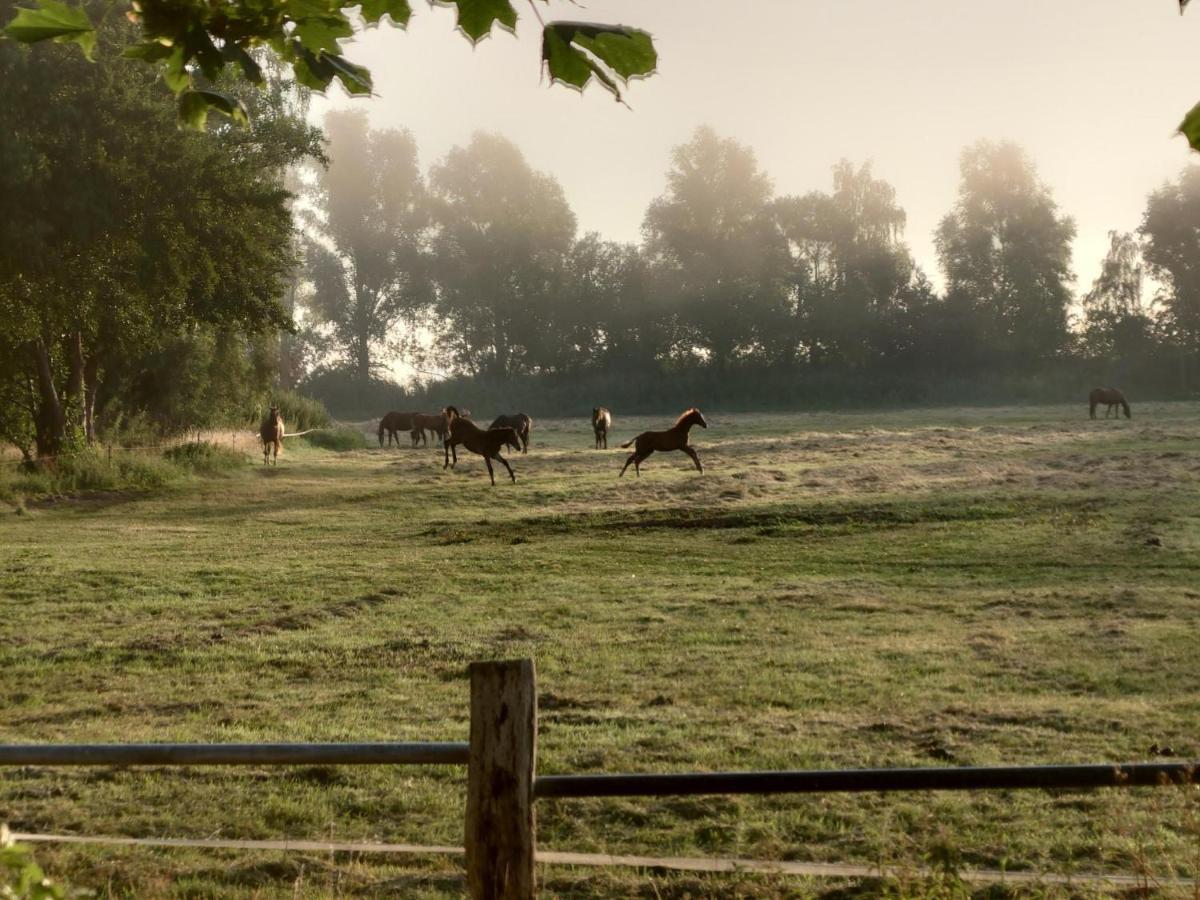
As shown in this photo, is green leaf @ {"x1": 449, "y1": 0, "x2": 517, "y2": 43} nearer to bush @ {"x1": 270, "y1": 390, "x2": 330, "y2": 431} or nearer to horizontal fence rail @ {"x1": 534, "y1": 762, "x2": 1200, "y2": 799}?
horizontal fence rail @ {"x1": 534, "y1": 762, "x2": 1200, "y2": 799}

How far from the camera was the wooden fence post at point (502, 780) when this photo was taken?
3.77m

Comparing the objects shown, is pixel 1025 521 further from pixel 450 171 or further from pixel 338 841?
pixel 450 171

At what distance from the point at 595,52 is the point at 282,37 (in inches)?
49.4

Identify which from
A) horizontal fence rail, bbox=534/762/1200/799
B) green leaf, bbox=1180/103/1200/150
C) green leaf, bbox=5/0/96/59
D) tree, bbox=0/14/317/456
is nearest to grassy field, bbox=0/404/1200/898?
horizontal fence rail, bbox=534/762/1200/799

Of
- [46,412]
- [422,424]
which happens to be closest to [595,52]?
[46,412]

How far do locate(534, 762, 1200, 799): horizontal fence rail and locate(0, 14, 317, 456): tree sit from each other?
22451 millimetres

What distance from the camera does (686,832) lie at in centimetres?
666

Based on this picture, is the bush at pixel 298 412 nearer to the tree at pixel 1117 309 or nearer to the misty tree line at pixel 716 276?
the misty tree line at pixel 716 276

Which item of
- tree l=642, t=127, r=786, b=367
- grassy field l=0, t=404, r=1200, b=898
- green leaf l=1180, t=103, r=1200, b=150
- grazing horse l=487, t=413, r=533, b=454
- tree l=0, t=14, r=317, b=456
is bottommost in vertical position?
grassy field l=0, t=404, r=1200, b=898

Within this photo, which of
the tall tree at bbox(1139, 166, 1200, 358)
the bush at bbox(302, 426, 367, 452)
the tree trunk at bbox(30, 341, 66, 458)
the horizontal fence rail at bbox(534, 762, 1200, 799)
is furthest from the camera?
the tall tree at bbox(1139, 166, 1200, 358)

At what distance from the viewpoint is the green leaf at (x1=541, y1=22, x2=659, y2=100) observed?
3.04 m

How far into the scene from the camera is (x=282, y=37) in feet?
12.7

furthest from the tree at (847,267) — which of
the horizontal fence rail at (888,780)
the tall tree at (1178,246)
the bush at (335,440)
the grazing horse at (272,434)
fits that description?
the horizontal fence rail at (888,780)

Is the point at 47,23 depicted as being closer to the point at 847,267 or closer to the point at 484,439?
the point at 484,439
